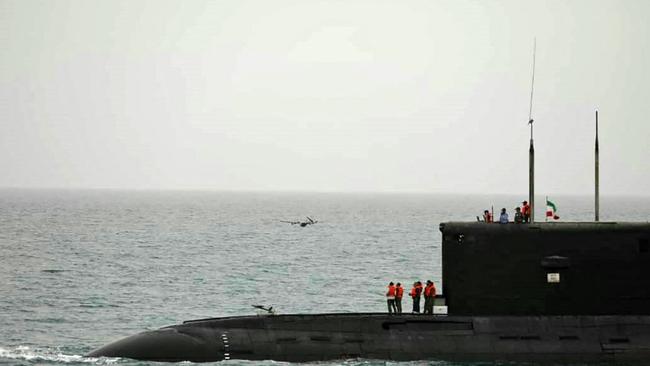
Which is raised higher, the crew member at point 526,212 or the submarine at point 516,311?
the crew member at point 526,212

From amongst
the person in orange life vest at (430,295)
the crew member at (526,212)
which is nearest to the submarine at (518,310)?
the person in orange life vest at (430,295)

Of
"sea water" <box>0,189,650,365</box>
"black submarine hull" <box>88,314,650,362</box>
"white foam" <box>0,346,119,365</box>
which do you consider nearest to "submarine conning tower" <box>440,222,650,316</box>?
"black submarine hull" <box>88,314,650,362</box>

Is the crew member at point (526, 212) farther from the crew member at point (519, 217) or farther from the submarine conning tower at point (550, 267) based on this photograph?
the submarine conning tower at point (550, 267)

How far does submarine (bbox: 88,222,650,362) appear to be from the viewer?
30031 millimetres

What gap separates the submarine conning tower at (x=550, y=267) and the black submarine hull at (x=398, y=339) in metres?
0.42

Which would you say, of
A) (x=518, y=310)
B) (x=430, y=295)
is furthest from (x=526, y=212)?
(x=430, y=295)

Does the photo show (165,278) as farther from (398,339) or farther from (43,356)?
(398,339)

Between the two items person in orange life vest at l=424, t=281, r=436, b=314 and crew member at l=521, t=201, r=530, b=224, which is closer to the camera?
crew member at l=521, t=201, r=530, b=224

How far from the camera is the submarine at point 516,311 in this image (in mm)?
30031

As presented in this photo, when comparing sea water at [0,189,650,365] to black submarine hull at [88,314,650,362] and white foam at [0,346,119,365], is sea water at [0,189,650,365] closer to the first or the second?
white foam at [0,346,119,365]

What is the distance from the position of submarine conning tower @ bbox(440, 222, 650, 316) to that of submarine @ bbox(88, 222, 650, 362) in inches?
1.1

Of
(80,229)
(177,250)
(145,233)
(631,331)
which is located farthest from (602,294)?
(80,229)

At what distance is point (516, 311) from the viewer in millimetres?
30516

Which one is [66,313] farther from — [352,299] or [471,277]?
[471,277]
